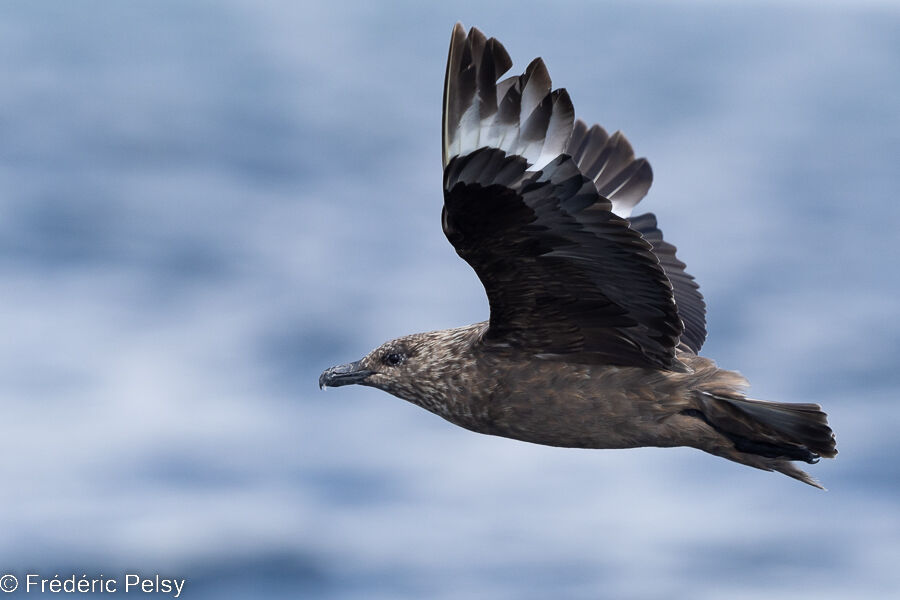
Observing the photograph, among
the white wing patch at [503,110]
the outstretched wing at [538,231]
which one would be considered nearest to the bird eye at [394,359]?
the outstretched wing at [538,231]

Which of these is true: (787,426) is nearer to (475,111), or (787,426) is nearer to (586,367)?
(586,367)

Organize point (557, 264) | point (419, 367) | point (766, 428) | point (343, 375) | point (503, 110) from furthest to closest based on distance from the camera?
point (343, 375) < point (419, 367) < point (766, 428) < point (557, 264) < point (503, 110)

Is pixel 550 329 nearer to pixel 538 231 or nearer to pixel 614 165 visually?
pixel 538 231

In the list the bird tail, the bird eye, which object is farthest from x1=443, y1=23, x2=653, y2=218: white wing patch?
the bird eye

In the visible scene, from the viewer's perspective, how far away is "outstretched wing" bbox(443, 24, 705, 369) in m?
6.27

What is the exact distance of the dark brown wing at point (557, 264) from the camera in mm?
6344

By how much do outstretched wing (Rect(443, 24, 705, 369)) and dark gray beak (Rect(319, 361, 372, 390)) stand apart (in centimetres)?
97

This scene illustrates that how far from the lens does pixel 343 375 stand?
7.98 m

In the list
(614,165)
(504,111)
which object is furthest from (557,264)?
(614,165)

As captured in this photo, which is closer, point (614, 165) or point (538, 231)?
point (538, 231)

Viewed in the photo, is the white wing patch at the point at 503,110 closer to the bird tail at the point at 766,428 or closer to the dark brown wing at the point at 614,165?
the bird tail at the point at 766,428

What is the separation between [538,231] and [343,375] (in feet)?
6.20

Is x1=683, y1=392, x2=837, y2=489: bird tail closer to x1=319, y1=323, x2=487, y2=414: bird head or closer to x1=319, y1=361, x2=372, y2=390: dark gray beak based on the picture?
x1=319, y1=323, x2=487, y2=414: bird head

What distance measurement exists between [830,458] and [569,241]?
5.67ft
